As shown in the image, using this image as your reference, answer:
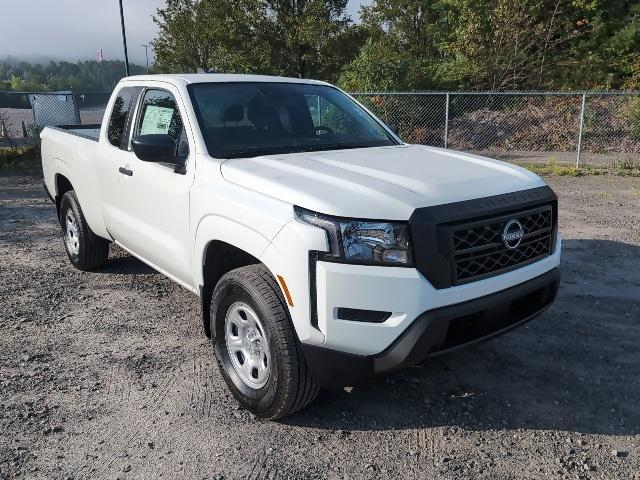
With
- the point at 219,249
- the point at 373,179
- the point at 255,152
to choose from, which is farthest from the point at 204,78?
the point at 373,179

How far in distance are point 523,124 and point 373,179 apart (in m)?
13.7

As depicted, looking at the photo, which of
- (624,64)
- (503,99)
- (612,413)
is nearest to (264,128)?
(612,413)

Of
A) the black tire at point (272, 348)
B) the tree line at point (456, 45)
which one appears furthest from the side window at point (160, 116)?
the tree line at point (456, 45)

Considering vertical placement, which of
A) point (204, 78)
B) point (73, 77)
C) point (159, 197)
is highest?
point (73, 77)

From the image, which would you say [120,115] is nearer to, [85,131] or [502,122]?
[85,131]

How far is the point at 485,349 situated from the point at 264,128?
2176mm

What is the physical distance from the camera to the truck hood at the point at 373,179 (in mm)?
2658

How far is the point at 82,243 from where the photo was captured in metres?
5.45

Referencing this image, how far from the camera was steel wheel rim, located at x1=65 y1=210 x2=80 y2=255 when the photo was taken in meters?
5.59

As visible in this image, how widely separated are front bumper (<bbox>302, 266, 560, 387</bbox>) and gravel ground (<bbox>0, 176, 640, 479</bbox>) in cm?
50

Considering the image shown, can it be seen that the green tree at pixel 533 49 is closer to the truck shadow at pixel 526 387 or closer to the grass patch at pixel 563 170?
the grass patch at pixel 563 170

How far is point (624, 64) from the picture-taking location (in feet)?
59.5

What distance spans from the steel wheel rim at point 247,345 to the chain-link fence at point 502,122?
37.9ft

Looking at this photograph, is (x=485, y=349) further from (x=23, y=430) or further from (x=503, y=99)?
(x=503, y=99)
